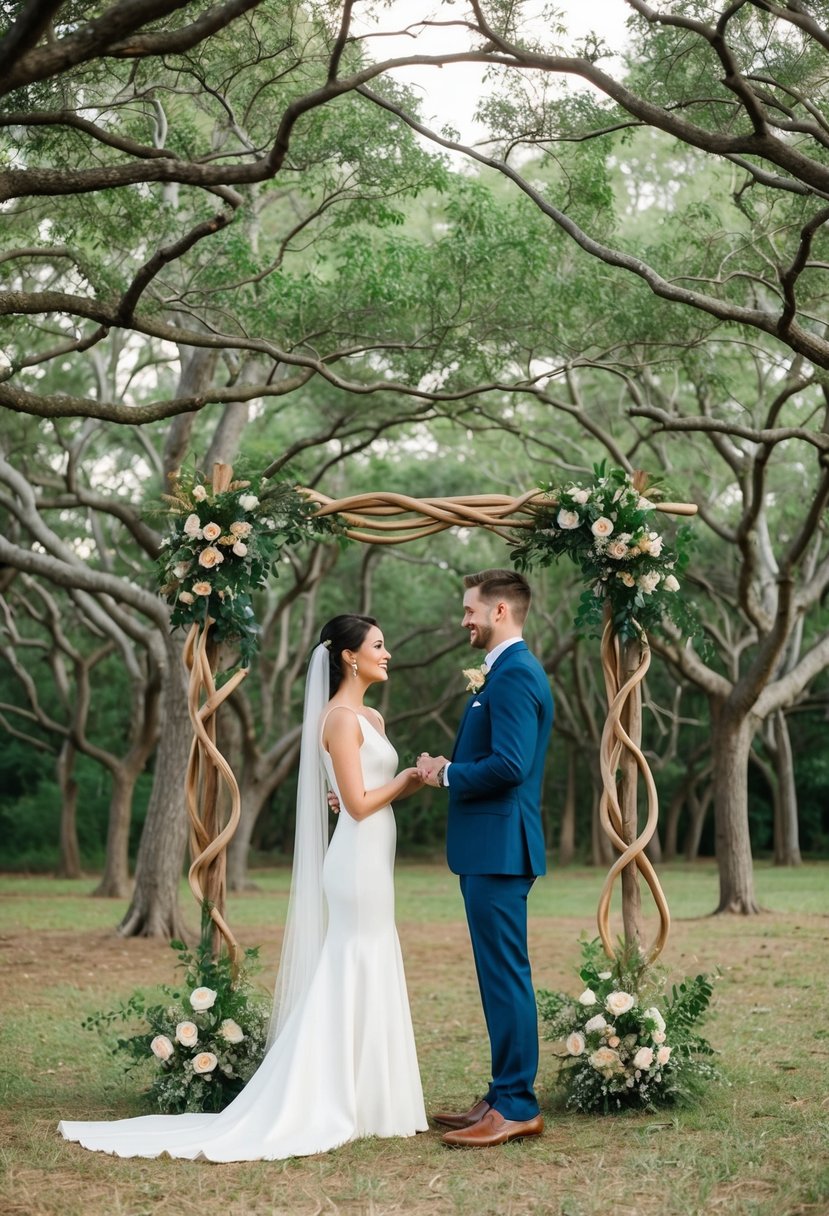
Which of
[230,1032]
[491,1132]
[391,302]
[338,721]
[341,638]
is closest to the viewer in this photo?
[491,1132]

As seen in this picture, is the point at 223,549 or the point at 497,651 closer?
the point at 497,651

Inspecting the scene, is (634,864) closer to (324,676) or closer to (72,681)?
(324,676)

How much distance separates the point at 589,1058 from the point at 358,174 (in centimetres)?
766

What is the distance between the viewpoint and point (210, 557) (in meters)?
6.59

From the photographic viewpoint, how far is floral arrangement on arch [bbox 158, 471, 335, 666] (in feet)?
21.8

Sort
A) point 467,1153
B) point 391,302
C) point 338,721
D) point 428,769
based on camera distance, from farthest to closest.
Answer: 1. point 391,302
2. point 338,721
3. point 428,769
4. point 467,1153

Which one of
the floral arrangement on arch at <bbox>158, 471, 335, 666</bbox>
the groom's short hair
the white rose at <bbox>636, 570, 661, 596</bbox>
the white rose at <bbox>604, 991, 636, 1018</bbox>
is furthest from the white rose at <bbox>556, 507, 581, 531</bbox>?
the white rose at <bbox>604, 991, 636, 1018</bbox>

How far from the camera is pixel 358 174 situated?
11.3m

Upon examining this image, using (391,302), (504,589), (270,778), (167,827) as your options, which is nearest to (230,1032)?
(504,589)

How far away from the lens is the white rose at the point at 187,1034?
6.39 metres

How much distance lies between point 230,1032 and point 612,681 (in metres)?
2.56

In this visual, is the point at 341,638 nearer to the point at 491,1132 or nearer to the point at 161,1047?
the point at 161,1047

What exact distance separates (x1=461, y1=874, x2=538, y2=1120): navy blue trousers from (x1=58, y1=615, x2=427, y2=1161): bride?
425 millimetres

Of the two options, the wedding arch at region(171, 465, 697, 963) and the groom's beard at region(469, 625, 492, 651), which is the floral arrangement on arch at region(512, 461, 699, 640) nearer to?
the wedding arch at region(171, 465, 697, 963)
